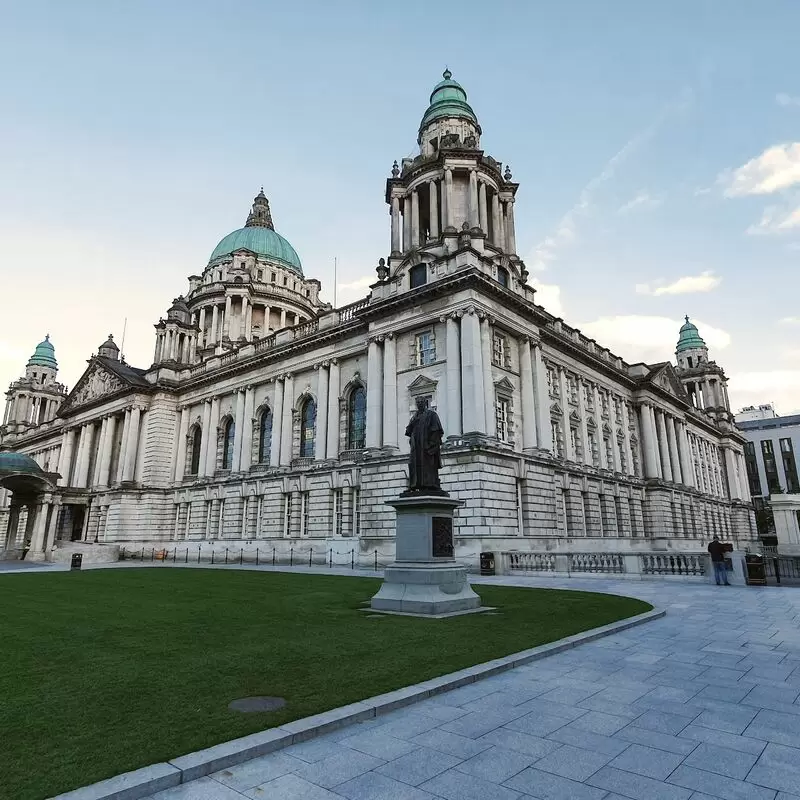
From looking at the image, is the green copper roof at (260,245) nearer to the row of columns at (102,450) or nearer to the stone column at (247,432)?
the row of columns at (102,450)

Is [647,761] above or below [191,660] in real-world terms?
below

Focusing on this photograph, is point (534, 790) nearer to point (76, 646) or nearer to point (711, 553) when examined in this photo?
point (76, 646)

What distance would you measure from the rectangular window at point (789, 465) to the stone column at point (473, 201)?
281 ft

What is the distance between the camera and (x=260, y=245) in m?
73.2

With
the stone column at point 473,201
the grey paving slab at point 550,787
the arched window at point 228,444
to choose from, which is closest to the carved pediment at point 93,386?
the arched window at point 228,444

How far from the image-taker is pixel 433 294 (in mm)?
31156

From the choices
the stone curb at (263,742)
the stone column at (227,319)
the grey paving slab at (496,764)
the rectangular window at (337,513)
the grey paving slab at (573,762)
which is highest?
the stone column at (227,319)

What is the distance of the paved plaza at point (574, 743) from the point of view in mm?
4230

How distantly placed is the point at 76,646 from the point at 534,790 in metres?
7.87

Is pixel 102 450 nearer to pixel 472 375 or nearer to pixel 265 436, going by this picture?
pixel 265 436

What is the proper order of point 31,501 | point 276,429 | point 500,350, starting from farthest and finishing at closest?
point 31,501 → point 276,429 → point 500,350

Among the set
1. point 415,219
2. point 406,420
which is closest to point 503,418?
point 406,420

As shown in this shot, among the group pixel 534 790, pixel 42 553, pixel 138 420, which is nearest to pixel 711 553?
pixel 534 790

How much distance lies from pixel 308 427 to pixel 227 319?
29448mm
